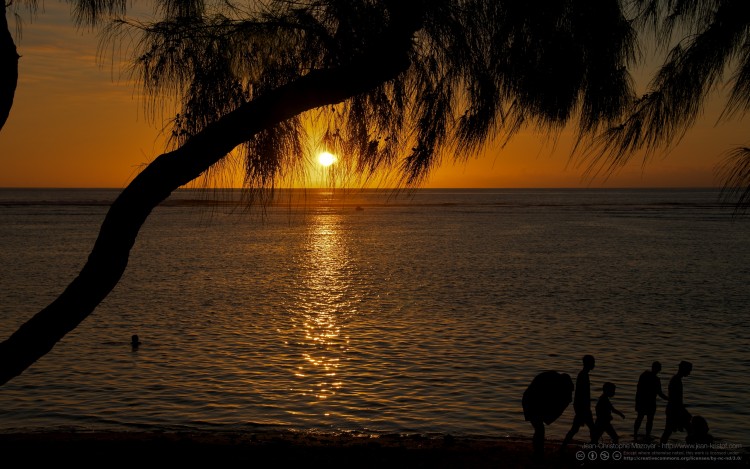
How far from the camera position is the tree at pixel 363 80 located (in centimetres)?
558

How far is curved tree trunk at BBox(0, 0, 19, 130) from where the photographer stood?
20.1ft

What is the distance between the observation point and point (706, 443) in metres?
9.99

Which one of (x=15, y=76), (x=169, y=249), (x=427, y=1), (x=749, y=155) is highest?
(x=427, y=1)

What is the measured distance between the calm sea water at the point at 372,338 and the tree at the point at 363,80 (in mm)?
607

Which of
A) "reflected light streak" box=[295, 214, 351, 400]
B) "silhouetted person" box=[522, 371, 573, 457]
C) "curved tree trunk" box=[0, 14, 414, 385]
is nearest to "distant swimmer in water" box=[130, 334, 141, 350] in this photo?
"reflected light streak" box=[295, 214, 351, 400]

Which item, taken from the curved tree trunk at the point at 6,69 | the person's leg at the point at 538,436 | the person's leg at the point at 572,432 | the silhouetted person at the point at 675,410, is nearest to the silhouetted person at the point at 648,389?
the silhouetted person at the point at 675,410

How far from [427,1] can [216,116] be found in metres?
2.06

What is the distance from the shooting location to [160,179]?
5.88 meters

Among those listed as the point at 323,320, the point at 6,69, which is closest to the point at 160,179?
the point at 6,69

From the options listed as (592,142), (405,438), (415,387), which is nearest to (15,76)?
(592,142)

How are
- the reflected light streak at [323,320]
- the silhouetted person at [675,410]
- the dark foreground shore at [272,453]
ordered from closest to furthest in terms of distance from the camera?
the dark foreground shore at [272,453] → the silhouetted person at [675,410] → the reflected light streak at [323,320]

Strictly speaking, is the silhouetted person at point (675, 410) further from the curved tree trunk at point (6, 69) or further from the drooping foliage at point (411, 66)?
the curved tree trunk at point (6, 69)

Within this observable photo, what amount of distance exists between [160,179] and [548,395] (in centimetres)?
583

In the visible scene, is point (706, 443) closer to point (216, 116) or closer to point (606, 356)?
point (216, 116)
